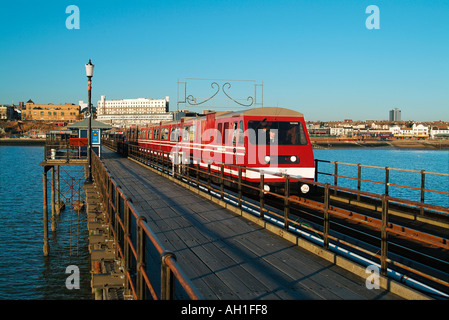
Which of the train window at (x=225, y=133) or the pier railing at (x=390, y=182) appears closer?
the pier railing at (x=390, y=182)

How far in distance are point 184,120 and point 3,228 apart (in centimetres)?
1177

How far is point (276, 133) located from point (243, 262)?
8.26 m

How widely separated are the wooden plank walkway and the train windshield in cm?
398

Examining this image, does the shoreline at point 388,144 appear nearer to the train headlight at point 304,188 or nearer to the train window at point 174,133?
the train window at point 174,133

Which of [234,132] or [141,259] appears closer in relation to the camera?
[141,259]

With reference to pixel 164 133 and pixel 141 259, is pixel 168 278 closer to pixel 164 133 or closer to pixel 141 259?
pixel 141 259

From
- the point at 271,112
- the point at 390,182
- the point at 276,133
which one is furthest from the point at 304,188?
the point at 390,182

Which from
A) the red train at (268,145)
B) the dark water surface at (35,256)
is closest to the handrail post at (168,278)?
the red train at (268,145)

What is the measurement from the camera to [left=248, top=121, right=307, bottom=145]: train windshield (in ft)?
45.6

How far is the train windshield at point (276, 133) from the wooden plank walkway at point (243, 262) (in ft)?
13.0

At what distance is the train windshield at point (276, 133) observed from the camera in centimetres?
1390

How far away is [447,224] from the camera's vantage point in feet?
30.9

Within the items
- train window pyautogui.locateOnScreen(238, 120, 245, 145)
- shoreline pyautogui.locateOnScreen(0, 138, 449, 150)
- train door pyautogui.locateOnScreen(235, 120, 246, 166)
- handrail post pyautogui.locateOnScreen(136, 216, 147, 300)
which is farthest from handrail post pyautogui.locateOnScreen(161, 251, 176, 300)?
shoreline pyautogui.locateOnScreen(0, 138, 449, 150)

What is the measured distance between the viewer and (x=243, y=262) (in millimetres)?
6309
